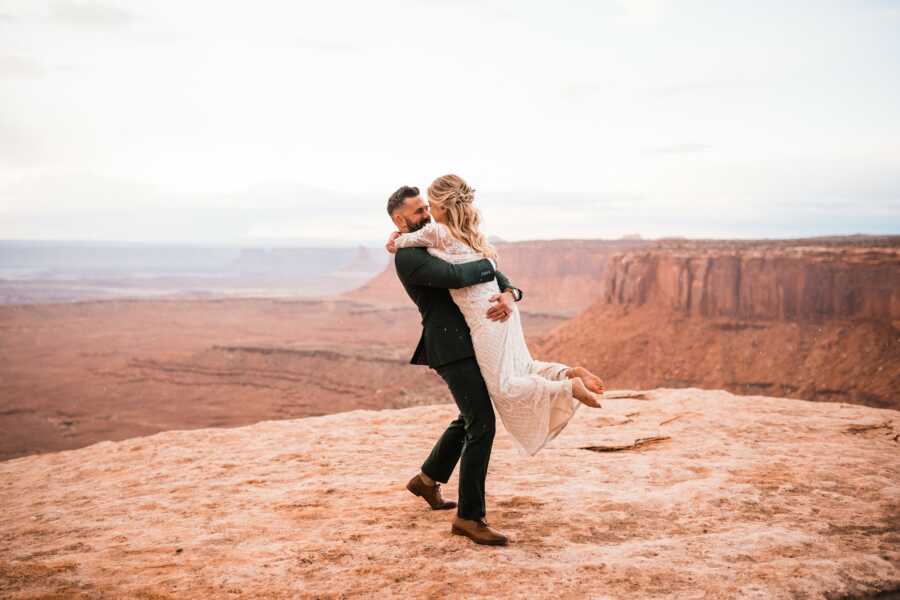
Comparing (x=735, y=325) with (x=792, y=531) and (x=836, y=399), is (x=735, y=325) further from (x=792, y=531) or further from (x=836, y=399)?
(x=792, y=531)

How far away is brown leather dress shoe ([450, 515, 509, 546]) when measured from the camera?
3.60m

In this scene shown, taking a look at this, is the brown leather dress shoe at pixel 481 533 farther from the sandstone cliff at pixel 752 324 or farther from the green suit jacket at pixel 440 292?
the sandstone cliff at pixel 752 324

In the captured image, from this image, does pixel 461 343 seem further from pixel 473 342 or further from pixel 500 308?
pixel 500 308

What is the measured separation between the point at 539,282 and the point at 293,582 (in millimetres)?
71769

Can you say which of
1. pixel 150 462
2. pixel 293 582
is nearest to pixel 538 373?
pixel 293 582

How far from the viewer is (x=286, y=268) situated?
185 metres

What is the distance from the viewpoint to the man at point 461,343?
3524mm

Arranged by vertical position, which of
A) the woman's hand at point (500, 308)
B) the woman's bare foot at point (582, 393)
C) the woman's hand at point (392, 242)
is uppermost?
the woman's hand at point (392, 242)

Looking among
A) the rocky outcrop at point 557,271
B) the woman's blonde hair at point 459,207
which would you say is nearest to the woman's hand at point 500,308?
the woman's blonde hair at point 459,207

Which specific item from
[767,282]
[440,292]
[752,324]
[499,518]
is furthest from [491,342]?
[767,282]

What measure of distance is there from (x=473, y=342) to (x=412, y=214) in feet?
2.61

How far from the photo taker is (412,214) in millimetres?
3693

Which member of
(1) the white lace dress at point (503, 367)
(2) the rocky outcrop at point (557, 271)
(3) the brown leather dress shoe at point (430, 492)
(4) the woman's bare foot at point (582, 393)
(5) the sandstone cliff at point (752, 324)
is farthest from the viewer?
(2) the rocky outcrop at point (557, 271)

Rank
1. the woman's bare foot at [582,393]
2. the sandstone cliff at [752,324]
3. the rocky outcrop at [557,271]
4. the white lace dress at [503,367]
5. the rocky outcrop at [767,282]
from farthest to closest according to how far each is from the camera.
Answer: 1. the rocky outcrop at [557,271]
2. the rocky outcrop at [767,282]
3. the sandstone cliff at [752,324]
4. the white lace dress at [503,367]
5. the woman's bare foot at [582,393]
